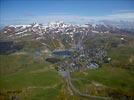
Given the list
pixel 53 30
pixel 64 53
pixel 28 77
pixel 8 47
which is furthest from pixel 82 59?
pixel 53 30

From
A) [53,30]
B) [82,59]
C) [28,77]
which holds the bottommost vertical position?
[28,77]

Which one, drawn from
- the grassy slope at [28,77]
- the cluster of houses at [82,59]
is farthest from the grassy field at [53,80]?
the cluster of houses at [82,59]

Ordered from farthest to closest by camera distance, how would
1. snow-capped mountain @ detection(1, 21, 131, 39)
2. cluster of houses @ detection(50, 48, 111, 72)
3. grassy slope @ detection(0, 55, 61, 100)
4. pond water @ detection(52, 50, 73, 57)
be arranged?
snow-capped mountain @ detection(1, 21, 131, 39)
pond water @ detection(52, 50, 73, 57)
cluster of houses @ detection(50, 48, 111, 72)
grassy slope @ detection(0, 55, 61, 100)

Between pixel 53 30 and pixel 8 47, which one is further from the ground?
pixel 53 30

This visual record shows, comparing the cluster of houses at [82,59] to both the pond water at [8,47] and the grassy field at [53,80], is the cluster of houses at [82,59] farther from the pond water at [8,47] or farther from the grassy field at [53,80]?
the pond water at [8,47]

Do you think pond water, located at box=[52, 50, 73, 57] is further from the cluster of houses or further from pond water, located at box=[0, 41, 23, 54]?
pond water, located at box=[0, 41, 23, 54]

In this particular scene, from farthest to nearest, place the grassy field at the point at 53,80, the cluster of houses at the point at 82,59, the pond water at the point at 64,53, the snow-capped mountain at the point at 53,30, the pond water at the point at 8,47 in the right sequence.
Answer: the snow-capped mountain at the point at 53,30
the pond water at the point at 8,47
the pond water at the point at 64,53
the cluster of houses at the point at 82,59
the grassy field at the point at 53,80

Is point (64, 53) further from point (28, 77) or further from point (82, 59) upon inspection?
point (28, 77)

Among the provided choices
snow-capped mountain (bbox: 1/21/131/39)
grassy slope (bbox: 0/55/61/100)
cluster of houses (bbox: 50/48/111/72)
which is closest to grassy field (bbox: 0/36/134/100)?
grassy slope (bbox: 0/55/61/100)

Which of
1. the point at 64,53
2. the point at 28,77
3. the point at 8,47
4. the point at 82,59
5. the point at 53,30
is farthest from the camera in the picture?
the point at 53,30

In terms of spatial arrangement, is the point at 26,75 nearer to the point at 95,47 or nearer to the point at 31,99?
the point at 31,99

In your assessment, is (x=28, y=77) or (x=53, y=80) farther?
(x=28, y=77)
